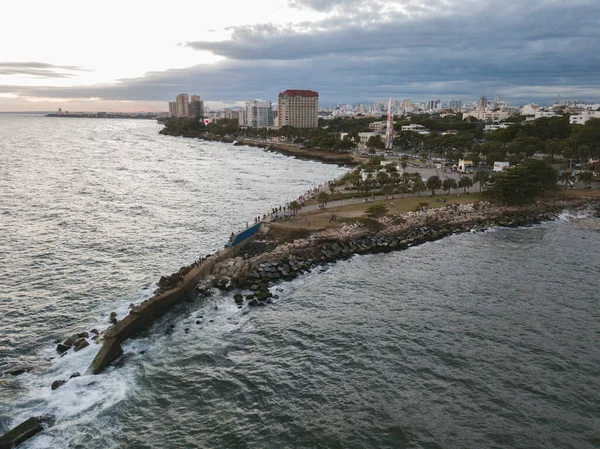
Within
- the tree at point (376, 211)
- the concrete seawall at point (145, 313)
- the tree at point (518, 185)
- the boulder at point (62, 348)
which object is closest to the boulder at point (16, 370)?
the boulder at point (62, 348)

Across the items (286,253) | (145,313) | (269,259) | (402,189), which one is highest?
(402,189)

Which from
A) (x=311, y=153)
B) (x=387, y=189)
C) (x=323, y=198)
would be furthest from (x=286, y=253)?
(x=311, y=153)

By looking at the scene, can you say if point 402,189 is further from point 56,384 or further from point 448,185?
point 56,384

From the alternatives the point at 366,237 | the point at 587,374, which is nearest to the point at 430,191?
the point at 366,237

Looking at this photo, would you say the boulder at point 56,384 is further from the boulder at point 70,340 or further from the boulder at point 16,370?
the boulder at point 70,340

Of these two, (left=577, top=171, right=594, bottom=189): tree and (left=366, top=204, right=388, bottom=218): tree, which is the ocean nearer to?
(left=366, top=204, right=388, bottom=218): tree

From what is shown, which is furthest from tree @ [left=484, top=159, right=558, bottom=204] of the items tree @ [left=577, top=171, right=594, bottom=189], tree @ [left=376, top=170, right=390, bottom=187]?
tree @ [left=376, top=170, right=390, bottom=187]
